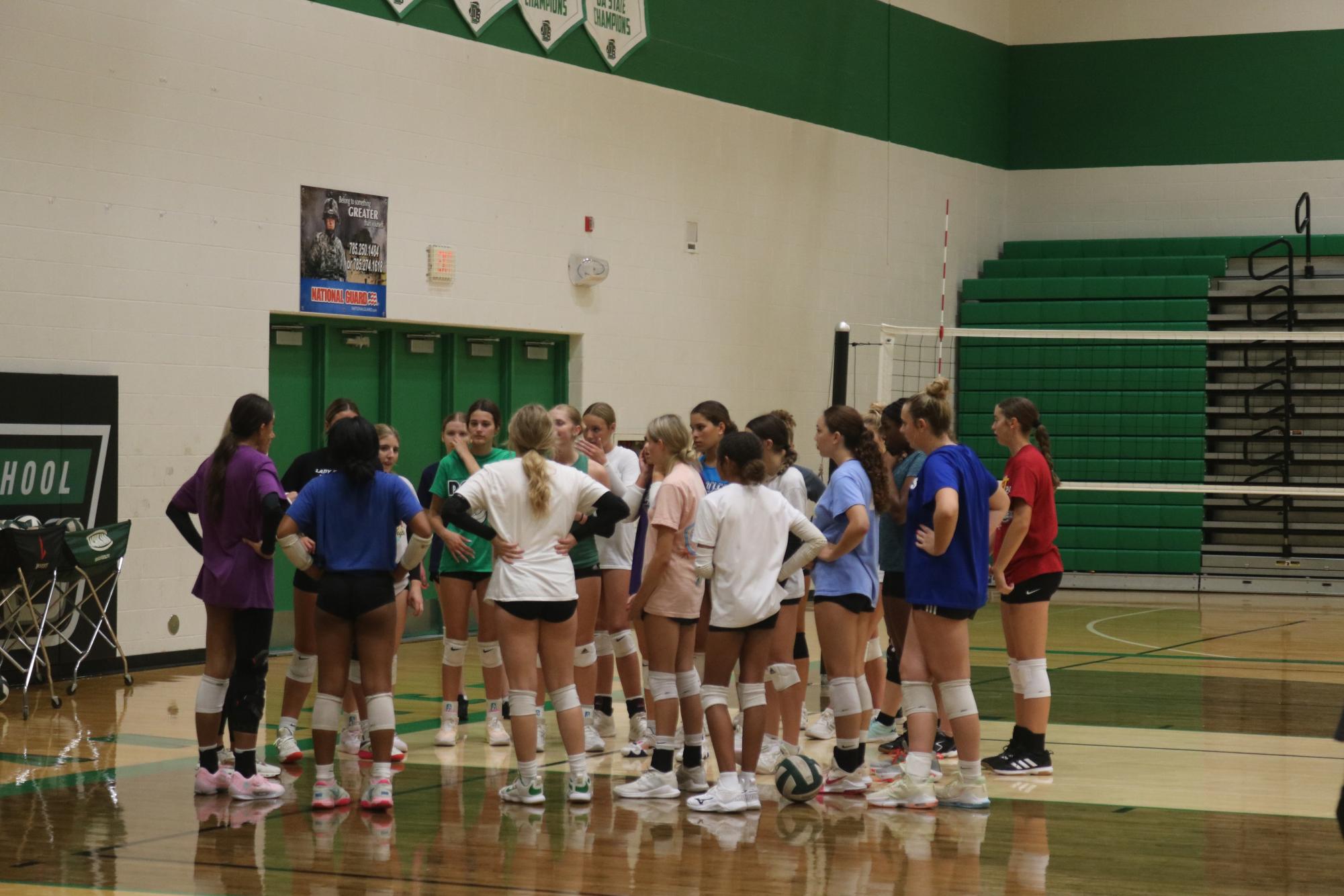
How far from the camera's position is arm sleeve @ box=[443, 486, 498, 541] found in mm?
6645

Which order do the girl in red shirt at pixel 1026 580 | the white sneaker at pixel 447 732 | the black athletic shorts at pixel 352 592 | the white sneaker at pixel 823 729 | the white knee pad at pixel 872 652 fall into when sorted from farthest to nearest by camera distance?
the white sneaker at pixel 823 729 < the white knee pad at pixel 872 652 < the white sneaker at pixel 447 732 < the girl in red shirt at pixel 1026 580 < the black athletic shorts at pixel 352 592

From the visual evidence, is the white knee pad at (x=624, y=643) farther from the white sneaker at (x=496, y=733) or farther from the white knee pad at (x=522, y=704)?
the white knee pad at (x=522, y=704)

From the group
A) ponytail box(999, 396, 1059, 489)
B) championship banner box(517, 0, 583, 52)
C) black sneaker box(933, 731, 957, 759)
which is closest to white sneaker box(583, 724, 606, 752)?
black sneaker box(933, 731, 957, 759)

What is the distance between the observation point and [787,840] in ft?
20.8

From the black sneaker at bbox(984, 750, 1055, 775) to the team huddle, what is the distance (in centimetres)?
2

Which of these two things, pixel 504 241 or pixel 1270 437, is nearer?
pixel 504 241

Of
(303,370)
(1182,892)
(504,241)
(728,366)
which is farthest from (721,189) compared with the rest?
(1182,892)

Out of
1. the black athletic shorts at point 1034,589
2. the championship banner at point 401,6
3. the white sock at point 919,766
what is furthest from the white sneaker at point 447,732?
the championship banner at point 401,6

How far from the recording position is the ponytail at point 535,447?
6.68m

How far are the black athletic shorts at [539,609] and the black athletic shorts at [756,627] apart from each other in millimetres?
613

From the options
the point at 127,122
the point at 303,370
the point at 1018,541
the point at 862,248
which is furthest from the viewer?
the point at 862,248

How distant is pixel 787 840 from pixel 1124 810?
1665 mm

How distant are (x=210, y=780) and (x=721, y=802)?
7.47 ft

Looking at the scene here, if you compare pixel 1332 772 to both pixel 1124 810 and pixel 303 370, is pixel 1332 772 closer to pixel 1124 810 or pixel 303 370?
pixel 1124 810
